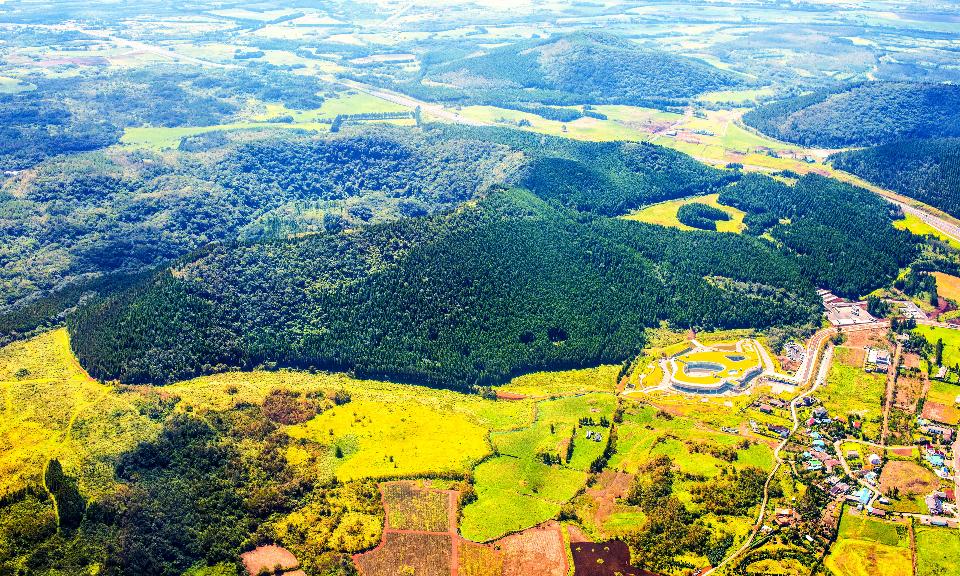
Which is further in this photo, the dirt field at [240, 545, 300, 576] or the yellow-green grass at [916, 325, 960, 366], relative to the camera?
the yellow-green grass at [916, 325, 960, 366]

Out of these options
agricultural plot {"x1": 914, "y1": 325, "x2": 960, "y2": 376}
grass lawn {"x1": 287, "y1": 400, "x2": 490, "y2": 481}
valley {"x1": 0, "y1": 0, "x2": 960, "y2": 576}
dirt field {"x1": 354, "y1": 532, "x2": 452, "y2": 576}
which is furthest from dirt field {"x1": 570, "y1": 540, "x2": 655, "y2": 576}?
agricultural plot {"x1": 914, "y1": 325, "x2": 960, "y2": 376}

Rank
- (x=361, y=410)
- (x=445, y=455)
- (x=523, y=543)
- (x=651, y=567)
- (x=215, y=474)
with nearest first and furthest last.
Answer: (x=651, y=567)
(x=523, y=543)
(x=215, y=474)
(x=445, y=455)
(x=361, y=410)

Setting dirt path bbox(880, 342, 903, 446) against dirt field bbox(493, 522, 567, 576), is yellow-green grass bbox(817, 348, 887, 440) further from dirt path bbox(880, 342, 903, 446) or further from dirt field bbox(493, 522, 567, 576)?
dirt field bbox(493, 522, 567, 576)

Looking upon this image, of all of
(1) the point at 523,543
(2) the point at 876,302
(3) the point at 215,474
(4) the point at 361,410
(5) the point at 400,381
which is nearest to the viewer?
(1) the point at 523,543

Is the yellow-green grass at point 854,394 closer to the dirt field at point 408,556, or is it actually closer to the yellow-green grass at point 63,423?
the dirt field at point 408,556

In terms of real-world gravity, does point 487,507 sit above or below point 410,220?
below

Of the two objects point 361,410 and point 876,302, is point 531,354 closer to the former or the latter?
point 361,410

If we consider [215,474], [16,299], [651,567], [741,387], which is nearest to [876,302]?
[741,387]
